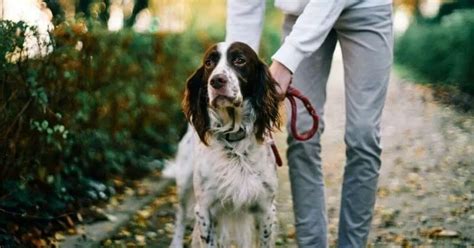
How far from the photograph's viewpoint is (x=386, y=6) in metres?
4.07

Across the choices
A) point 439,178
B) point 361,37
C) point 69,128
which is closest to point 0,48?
point 69,128

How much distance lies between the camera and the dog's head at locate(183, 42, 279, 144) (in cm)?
373

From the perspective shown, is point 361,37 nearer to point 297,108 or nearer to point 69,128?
point 297,108

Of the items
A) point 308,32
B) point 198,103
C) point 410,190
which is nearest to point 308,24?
point 308,32

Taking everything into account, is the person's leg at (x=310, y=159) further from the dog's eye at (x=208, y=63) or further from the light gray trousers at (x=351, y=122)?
the dog's eye at (x=208, y=63)

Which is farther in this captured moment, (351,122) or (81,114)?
(81,114)

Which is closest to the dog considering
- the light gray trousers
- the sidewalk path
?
the light gray trousers

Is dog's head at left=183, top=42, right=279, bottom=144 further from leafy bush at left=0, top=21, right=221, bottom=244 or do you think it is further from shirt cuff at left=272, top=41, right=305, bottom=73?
leafy bush at left=0, top=21, right=221, bottom=244

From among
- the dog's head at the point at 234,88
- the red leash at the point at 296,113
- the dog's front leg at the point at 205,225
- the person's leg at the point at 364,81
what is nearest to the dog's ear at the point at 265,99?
the dog's head at the point at 234,88

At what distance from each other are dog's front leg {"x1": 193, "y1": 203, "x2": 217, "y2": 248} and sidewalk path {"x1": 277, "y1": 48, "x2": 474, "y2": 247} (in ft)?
4.00

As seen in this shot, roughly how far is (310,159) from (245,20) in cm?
74

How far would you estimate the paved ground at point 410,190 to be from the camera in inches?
218

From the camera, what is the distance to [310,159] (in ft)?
13.9

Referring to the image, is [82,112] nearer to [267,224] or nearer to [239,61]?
[267,224]
